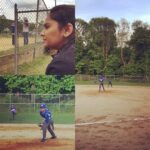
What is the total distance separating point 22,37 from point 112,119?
6.38 feet

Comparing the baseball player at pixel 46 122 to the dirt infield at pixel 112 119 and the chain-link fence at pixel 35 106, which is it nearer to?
the chain-link fence at pixel 35 106

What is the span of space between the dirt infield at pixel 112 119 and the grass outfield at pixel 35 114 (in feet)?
0.47

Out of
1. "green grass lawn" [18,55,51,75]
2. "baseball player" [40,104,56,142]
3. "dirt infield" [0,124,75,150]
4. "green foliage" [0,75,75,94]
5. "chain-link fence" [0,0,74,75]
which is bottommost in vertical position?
"dirt infield" [0,124,75,150]

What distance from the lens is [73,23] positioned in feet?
20.6

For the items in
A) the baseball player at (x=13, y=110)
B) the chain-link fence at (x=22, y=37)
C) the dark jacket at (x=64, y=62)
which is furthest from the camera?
the baseball player at (x=13, y=110)

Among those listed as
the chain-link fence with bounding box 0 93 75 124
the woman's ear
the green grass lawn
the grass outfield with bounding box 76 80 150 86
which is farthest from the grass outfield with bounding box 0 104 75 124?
the woman's ear

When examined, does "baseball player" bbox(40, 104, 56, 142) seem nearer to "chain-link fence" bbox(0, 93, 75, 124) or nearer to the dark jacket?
"chain-link fence" bbox(0, 93, 75, 124)

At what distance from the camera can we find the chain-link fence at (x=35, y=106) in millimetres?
6422

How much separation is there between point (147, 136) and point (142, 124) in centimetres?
20

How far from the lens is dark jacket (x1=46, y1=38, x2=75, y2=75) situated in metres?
6.30

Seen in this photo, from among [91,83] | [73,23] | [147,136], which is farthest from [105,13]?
[147,136]

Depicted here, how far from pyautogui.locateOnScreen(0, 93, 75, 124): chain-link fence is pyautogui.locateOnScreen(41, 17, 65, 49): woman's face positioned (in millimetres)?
807

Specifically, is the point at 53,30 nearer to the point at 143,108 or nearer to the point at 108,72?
the point at 108,72

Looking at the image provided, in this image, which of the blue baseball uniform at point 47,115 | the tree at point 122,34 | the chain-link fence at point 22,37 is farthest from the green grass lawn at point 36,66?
the tree at point 122,34
